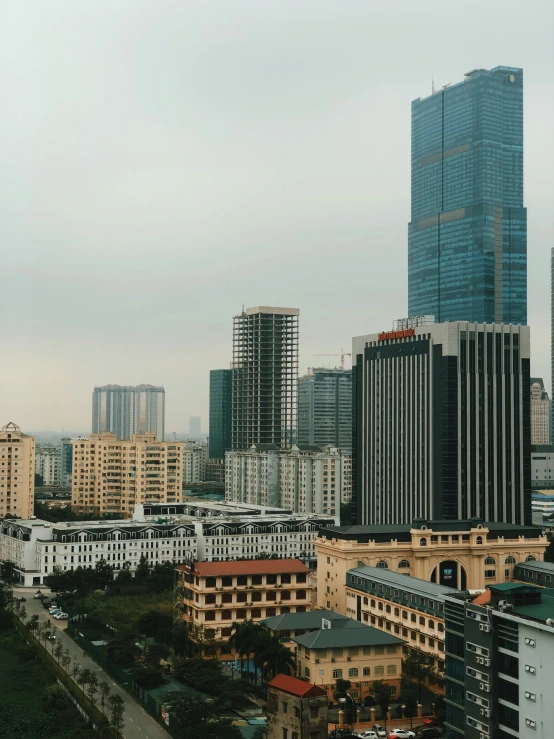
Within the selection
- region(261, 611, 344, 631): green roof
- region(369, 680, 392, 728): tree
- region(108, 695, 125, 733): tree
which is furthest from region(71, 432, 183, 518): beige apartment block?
region(108, 695, 125, 733): tree

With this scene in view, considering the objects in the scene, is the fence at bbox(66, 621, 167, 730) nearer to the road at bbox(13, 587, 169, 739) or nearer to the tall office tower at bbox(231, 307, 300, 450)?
the road at bbox(13, 587, 169, 739)

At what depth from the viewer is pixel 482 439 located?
2746 inches

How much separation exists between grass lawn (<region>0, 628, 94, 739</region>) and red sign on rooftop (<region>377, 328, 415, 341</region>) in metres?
37.9

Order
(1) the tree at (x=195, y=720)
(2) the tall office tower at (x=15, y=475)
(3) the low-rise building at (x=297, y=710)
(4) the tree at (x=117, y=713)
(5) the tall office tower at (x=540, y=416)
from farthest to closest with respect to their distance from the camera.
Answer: (5) the tall office tower at (x=540, y=416) < (2) the tall office tower at (x=15, y=475) < (4) the tree at (x=117, y=713) < (1) the tree at (x=195, y=720) < (3) the low-rise building at (x=297, y=710)

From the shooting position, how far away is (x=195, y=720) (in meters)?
32.2

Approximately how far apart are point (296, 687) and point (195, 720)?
170 inches

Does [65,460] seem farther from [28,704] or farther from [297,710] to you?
[297,710]

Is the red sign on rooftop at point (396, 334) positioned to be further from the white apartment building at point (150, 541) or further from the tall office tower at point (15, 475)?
the tall office tower at point (15, 475)

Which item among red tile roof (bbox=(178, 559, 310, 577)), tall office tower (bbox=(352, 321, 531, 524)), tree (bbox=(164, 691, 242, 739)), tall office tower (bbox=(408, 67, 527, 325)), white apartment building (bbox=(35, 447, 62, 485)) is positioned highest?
tall office tower (bbox=(408, 67, 527, 325))

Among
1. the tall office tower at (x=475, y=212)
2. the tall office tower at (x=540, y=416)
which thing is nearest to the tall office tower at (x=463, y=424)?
the tall office tower at (x=475, y=212)

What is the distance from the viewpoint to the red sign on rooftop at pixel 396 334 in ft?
241

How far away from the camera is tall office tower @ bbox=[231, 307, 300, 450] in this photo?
120 metres

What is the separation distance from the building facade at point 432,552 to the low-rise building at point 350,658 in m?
11.7

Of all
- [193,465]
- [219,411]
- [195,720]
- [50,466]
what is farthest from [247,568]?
[219,411]
